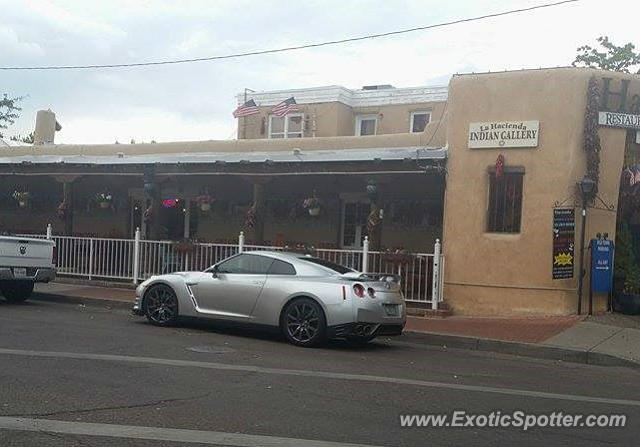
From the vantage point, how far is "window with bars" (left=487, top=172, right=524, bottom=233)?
13.6 meters

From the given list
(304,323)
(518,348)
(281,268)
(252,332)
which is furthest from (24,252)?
(518,348)

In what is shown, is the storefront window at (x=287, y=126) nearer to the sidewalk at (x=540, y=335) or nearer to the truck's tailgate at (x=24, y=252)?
the sidewalk at (x=540, y=335)

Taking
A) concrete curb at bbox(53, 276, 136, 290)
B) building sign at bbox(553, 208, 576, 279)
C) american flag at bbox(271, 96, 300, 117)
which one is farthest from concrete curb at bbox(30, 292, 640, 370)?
american flag at bbox(271, 96, 300, 117)

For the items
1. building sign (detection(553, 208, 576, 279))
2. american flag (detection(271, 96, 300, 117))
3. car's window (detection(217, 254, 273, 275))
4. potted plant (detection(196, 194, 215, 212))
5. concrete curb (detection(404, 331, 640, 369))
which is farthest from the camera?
american flag (detection(271, 96, 300, 117))

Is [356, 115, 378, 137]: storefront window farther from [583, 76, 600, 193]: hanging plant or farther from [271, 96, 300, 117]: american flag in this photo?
[583, 76, 600, 193]: hanging plant

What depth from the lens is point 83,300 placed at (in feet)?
47.1

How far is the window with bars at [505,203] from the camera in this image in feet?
44.5

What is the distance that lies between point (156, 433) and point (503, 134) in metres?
10.2

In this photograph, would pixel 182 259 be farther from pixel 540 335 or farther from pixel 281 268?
pixel 540 335

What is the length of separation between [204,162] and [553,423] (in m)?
11.4

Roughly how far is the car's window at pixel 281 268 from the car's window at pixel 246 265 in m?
0.09

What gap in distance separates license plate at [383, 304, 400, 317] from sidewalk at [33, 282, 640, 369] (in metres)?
1.44

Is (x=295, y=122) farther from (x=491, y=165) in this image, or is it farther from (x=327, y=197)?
(x=491, y=165)

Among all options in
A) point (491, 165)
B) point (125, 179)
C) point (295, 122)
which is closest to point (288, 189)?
point (125, 179)
